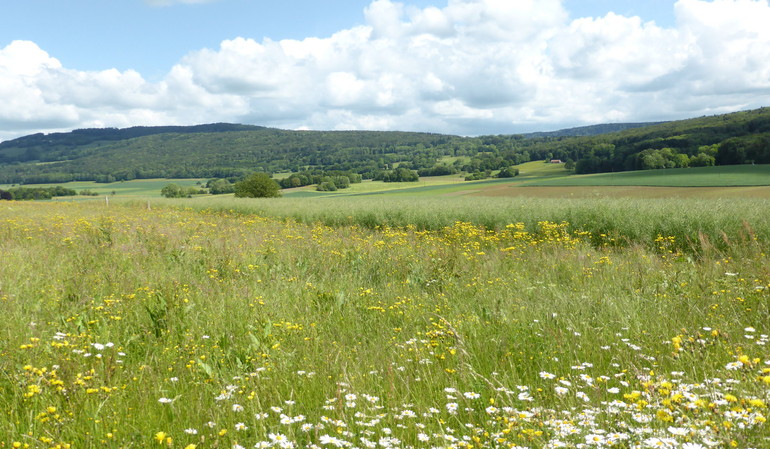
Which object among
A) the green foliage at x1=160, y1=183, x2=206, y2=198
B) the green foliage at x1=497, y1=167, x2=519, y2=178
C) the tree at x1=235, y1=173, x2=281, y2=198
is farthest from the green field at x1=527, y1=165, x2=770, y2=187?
the green foliage at x1=160, y1=183, x2=206, y2=198

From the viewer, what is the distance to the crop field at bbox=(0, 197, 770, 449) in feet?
8.84

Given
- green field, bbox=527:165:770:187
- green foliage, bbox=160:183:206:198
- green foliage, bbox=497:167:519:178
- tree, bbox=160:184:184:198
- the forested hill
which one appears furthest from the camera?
green foliage, bbox=497:167:519:178

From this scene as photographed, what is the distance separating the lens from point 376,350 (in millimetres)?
4359

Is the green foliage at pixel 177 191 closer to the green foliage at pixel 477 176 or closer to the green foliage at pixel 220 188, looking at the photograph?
the green foliage at pixel 220 188

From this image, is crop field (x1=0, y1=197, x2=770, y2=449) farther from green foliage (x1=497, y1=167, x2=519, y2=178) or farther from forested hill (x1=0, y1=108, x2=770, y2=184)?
green foliage (x1=497, y1=167, x2=519, y2=178)

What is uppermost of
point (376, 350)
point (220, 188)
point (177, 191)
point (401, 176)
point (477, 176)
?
point (401, 176)

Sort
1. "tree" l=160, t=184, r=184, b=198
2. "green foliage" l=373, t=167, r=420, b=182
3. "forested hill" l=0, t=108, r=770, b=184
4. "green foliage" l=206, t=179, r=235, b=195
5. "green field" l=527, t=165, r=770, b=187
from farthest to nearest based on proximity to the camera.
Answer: "green foliage" l=373, t=167, r=420, b=182, "green foliage" l=206, t=179, r=235, b=195, "tree" l=160, t=184, r=184, b=198, "forested hill" l=0, t=108, r=770, b=184, "green field" l=527, t=165, r=770, b=187

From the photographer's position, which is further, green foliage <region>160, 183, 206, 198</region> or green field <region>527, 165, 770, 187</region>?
green foliage <region>160, 183, 206, 198</region>

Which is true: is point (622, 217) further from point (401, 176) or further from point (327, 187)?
point (401, 176)

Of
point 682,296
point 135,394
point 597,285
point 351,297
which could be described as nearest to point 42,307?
point 135,394

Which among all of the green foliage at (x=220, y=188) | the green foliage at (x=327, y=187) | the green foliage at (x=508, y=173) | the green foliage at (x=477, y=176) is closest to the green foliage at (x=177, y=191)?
the green foliage at (x=220, y=188)

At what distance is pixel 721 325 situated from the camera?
4.48 m

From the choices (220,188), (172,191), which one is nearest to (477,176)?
(220,188)

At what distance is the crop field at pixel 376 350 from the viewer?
2.70 meters
